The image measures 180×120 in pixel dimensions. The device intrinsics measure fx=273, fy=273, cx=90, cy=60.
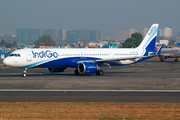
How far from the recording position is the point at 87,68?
39094mm

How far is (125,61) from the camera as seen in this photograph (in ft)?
149

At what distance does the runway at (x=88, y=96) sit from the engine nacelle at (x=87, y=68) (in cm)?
1300

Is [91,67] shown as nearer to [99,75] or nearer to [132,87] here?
[99,75]

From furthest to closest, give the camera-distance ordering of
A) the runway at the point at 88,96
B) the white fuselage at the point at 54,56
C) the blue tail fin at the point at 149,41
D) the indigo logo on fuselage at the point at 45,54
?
the blue tail fin at the point at 149,41 < the indigo logo on fuselage at the point at 45,54 < the white fuselage at the point at 54,56 < the runway at the point at 88,96

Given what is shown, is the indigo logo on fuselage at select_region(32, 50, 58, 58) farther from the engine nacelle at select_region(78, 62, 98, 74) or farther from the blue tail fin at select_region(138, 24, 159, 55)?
the blue tail fin at select_region(138, 24, 159, 55)

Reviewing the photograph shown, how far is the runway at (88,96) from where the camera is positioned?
21.3 meters

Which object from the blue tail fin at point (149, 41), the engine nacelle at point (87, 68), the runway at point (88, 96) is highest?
the blue tail fin at point (149, 41)

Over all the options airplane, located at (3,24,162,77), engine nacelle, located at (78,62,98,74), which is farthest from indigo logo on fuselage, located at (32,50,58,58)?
engine nacelle, located at (78,62,98,74)

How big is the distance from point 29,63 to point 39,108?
2152cm

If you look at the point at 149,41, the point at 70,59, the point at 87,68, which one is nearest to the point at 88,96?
the point at 87,68

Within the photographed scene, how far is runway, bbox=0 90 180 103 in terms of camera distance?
21266 millimetres

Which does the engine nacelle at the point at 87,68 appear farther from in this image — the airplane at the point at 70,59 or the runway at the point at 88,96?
the runway at the point at 88,96

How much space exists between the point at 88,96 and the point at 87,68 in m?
16.0

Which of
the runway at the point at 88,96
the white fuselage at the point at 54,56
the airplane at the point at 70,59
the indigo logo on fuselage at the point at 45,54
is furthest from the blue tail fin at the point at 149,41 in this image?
the runway at the point at 88,96
